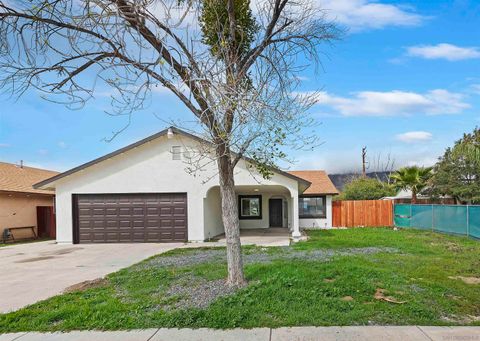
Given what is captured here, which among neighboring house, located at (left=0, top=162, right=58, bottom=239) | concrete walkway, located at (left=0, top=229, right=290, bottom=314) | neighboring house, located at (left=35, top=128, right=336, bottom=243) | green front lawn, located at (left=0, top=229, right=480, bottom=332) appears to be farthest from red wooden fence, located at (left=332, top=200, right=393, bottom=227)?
neighboring house, located at (left=0, top=162, right=58, bottom=239)

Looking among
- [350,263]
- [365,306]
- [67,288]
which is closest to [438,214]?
[350,263]

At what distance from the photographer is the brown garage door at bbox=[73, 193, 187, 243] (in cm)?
1555

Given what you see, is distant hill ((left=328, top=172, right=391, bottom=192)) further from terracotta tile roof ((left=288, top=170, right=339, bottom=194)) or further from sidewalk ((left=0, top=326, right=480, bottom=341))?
sidewalk ((left=0, top=326, right=480, bottom=341))

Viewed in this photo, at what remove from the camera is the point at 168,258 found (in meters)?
10.7

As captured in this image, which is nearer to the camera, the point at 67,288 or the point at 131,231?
the point at 67,288

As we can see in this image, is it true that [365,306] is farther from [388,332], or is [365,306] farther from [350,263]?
[350,263]

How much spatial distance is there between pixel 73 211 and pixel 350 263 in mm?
12405

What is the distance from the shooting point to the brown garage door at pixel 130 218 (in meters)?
15.6

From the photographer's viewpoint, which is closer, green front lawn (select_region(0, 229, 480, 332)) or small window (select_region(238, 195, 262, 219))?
green front lawn (select_region(0, 229, 480, 332))

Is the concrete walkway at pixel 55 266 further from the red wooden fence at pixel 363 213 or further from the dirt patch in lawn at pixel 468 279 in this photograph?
the red wooden fence at pixel 363 213

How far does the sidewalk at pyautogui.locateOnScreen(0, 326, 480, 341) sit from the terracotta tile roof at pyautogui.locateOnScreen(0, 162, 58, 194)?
16.0 m

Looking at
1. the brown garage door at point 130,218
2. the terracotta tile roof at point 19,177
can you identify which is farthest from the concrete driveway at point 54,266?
the terracotta tile roof at point 19,177

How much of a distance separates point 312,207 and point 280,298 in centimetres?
1714

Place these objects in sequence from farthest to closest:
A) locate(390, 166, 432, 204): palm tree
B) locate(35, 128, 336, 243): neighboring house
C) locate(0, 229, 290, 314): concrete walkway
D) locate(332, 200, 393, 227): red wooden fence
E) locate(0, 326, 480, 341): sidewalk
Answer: locate(390, 166, 432, 204): palm tree → locate(332, 200, 393, 227): red wooden fence → locate(35, 128, 336, 243): neighboring house → locate(0, 229, 290, 314): concrete walkway → locate(0, 326, 480, 341): sidewalk
